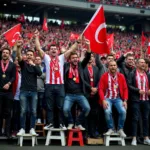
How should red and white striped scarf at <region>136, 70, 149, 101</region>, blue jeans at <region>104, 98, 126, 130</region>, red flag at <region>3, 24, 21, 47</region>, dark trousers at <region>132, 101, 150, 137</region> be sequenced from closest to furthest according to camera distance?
blue jeans at <region>104, 98, 126, 130</region>, dark trousers at <region>132, 101, 150, 137</region>, red and white striped scarf at <region>136, 70, 149, 101</region>, red flag at <region>3, 24, 21, 47</region>

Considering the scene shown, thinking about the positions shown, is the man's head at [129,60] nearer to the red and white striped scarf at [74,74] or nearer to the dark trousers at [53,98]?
the red and white striped scarf at [74,74]

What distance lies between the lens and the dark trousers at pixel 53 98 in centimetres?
632

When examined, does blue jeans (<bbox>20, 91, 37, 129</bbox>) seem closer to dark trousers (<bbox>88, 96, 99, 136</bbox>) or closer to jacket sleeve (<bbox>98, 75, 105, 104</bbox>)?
dark trousers (<bbox>88, 96, 99, 136</bbox>)

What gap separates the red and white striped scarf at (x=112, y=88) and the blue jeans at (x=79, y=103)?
54cm

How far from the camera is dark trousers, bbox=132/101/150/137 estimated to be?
6.75m

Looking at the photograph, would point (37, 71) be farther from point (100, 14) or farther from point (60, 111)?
point (100, 14)

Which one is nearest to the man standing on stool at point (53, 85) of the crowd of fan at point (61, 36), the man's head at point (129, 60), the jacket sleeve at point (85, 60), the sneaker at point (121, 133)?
the jacket sleeve at point (85, 60)

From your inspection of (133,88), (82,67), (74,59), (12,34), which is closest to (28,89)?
(74,59)

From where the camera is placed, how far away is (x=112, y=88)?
6.64 m

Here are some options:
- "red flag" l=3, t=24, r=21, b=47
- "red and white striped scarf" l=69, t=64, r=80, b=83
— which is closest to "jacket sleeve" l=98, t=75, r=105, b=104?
"red and white striped scarf" l=69, t=64, r=80, b=83

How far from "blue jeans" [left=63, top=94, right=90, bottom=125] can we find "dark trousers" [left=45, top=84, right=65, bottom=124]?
0.45ft

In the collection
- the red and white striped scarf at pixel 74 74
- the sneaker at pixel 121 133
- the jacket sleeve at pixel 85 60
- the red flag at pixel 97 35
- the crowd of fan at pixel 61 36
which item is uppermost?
the crowd of fan at pixel 61 36

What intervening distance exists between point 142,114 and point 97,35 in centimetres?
212

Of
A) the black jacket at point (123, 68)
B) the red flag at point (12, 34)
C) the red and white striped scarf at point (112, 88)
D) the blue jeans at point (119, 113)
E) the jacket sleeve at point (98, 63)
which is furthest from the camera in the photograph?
the red flag at point (12, 34)
